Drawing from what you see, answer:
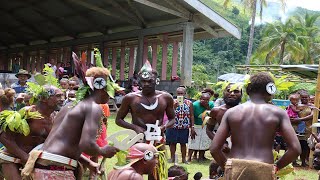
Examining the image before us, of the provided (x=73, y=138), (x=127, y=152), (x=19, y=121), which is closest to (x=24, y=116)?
(x=19, y=121)

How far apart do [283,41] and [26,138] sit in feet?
137

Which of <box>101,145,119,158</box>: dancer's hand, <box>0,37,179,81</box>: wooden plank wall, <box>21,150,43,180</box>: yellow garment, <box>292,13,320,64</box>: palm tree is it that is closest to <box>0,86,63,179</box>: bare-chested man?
<box>21,150,43,180</box>: yellow garment

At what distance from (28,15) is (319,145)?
2156cm

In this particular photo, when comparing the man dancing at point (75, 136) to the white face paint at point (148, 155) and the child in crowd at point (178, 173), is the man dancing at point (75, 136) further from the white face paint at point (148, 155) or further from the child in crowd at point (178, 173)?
the child in crowd at point (178, 173)

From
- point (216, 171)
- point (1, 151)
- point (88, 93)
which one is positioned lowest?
point (216, 171)

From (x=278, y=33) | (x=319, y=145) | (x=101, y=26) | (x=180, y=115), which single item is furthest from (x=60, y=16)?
(x=278, y=33)


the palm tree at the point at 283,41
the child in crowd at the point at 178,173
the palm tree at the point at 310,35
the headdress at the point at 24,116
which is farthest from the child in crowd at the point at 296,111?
the palm tree at the point at 310,35

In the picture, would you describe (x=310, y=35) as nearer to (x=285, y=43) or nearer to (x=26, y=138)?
(x=285, y=43)

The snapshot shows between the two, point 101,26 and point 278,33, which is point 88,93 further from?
point 278,33

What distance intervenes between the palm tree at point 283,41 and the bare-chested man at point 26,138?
4084cm

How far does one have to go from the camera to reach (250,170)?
12.6ft

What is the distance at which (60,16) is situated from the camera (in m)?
23.5

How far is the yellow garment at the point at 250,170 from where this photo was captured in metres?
3.83

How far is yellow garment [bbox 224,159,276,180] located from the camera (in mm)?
3834
